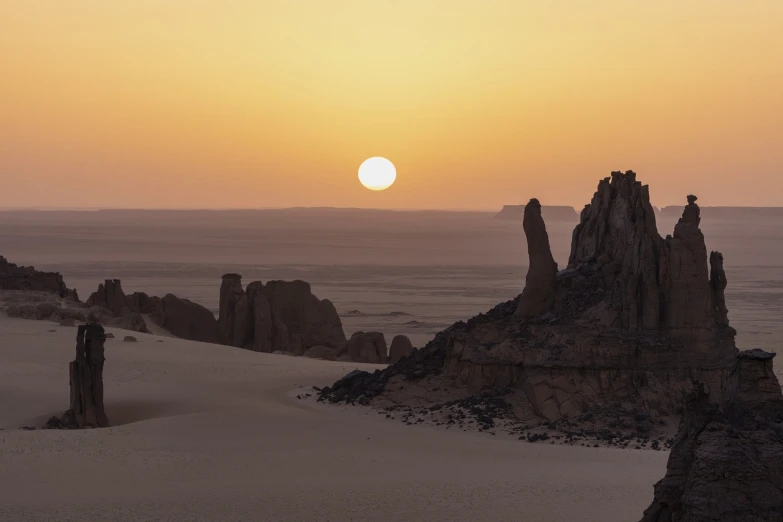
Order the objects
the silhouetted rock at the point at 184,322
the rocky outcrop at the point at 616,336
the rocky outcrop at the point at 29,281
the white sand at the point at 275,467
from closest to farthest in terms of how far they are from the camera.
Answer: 1. the white sand at the point at 275,467
2. the rocky outcrop at the point at 616,336
3. the silhouetted rock at the point at 184,322
4. the rocky outcrop at the point at 29,281

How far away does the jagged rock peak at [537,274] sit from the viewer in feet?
105

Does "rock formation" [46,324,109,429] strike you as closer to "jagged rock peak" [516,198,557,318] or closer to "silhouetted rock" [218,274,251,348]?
"jagged rock peak" [516,198,557,318]

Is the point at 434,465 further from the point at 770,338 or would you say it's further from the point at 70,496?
the point at 770,338

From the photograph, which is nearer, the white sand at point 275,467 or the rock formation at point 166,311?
the white sand at point 275,467

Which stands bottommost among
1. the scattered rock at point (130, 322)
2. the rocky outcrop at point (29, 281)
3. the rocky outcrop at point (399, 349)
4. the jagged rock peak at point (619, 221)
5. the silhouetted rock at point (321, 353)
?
the silhouetted rock at point (321, 353)

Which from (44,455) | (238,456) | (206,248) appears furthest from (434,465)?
(206,248)

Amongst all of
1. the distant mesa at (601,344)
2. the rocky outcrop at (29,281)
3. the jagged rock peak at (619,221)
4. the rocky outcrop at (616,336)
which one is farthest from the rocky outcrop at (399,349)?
the rocky outcrop at (29,281)

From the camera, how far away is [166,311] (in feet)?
186

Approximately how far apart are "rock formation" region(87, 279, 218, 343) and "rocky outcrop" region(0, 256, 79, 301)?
193 cm

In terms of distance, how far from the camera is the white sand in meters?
21.1

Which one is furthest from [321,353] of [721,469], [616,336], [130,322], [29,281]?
[721,469]

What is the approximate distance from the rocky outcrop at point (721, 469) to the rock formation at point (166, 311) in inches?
1733

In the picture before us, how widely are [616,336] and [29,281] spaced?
38.3 m

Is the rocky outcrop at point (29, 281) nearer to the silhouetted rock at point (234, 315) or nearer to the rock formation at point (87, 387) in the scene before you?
the silhouetted rock at point (234, 315)
